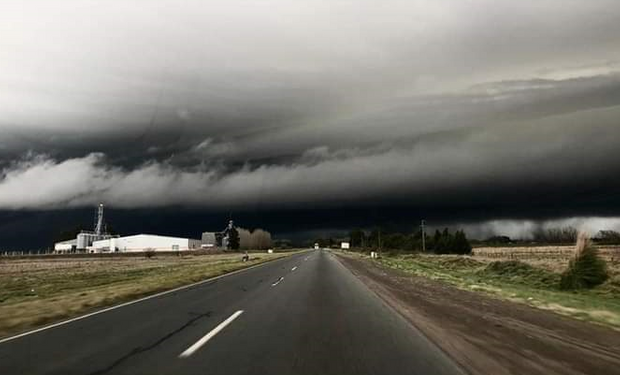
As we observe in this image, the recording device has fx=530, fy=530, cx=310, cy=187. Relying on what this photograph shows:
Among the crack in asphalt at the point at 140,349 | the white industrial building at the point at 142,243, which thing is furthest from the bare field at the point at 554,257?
the white industrial building at the point at 142,243

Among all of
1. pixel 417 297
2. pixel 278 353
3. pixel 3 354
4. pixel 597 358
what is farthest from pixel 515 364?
pixel 417 297

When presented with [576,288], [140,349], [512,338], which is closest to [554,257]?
[576,288]

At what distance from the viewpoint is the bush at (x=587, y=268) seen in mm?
23219

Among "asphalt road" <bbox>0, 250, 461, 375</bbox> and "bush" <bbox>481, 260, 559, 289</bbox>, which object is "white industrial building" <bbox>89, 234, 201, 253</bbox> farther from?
"asphalt road" <bbox>0, 250, 461, 375</bbox>

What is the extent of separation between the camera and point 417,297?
62.3 ft

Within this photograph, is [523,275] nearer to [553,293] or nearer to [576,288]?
[576,288]

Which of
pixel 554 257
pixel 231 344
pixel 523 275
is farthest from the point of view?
pixel 554 257

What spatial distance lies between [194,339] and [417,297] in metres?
11.0

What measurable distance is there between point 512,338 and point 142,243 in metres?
200

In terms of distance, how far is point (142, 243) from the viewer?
648 ft

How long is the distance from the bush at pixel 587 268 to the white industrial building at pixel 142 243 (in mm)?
177693

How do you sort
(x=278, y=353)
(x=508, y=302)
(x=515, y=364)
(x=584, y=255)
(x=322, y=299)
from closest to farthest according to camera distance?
(x=515, y=364)
(x=278, y=353)
(x=508, y=302)
(x=322, y=299)
(x=584, y=255)

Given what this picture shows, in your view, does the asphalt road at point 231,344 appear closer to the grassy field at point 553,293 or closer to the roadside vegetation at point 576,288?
the grassy field at point 553,293

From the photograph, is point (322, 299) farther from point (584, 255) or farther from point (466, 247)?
point (466, 247)
